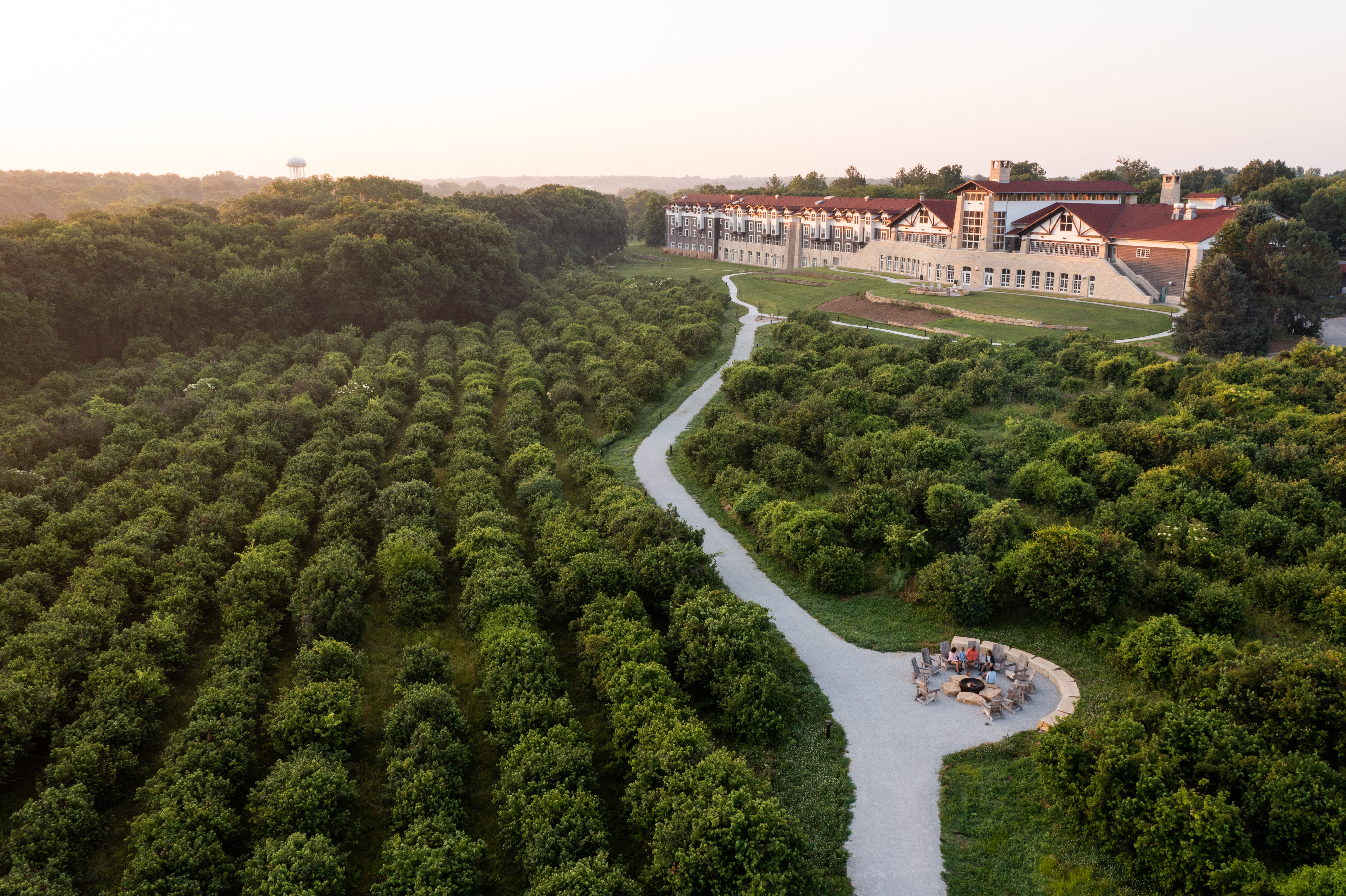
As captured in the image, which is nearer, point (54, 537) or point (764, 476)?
point (54, 537)

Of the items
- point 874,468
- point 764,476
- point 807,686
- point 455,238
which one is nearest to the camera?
point 807,686

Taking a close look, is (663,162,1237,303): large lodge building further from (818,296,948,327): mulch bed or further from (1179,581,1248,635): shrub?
(1179,581,1248,635): shrub

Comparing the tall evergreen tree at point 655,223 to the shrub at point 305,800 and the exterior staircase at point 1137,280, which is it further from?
the shrub at point 305,800

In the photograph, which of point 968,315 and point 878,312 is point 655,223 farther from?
point 968,315

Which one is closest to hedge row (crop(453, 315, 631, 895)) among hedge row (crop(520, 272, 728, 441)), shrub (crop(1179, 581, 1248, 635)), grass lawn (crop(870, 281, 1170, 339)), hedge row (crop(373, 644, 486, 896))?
hedge row (crop(373, 644, 486, 896))

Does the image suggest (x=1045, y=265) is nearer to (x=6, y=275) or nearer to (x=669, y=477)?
(x=669, y=477)

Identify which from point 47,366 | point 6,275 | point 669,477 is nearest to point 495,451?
point 669,477

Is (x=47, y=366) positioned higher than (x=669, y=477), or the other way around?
(x=47, y=366)

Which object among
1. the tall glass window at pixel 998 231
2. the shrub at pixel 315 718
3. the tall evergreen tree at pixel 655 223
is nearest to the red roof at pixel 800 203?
the tall evergreen tree at pixel 655 223
